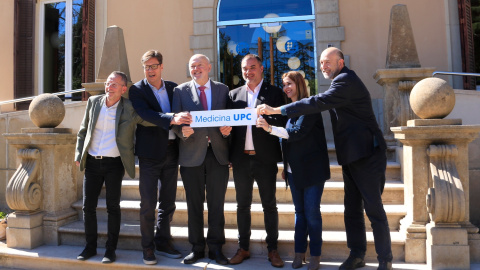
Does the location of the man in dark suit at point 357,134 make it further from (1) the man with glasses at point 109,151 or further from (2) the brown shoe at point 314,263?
(1) the man with glasses at point 109,151

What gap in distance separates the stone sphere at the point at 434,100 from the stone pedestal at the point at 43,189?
4153 millimetres

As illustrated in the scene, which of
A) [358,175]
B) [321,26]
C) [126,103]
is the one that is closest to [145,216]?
[126,103]

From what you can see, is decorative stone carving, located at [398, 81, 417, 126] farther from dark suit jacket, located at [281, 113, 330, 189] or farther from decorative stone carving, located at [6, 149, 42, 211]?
decorative stone carving, located at [6, 149, 42, 211]

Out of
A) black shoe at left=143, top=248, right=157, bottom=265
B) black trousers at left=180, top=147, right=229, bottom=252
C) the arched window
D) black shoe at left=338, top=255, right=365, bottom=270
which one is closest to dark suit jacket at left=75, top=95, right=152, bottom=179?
black trousers at left=180, top=147, right=229, bottom=252

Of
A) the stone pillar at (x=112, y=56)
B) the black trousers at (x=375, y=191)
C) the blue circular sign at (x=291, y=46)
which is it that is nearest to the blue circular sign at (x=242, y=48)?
the blue circular sign at (x=291, y=46)

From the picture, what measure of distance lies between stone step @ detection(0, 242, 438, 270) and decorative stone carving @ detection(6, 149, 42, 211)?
529 millimetres

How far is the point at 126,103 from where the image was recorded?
12.7 feet

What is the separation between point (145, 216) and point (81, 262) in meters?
0.91

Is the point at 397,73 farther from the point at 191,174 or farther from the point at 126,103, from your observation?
the point at 126,103

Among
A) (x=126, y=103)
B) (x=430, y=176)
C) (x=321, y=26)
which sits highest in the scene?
(x=321, y=26)

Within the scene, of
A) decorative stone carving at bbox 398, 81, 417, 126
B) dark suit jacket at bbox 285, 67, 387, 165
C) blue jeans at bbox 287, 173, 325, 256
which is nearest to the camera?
dark suit jacket at bbox 285, 67, 387, 165

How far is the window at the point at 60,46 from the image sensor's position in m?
8.87

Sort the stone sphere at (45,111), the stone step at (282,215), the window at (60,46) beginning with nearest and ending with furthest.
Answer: the stone step at (282,215) → the stone sphere at (45,111) → the window at (60,46)

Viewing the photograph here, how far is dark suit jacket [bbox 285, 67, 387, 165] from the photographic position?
327 cm
